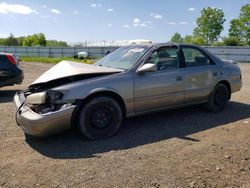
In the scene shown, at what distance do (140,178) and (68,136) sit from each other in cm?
188

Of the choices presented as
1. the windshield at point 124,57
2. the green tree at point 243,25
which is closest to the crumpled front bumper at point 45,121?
the windshield at point 124,57

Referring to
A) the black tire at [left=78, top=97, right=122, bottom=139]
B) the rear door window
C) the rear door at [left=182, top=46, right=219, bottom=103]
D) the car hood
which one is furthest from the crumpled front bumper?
the rear door at [left=182, top=46, right=219, bottom=103]

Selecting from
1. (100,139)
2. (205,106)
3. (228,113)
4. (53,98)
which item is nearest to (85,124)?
(100,139)

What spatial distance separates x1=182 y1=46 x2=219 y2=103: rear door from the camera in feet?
18.7

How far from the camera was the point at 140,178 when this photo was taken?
3359 mm

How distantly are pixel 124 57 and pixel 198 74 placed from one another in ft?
5.15

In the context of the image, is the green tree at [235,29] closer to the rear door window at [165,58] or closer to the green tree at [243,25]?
the green tree at [243,25]

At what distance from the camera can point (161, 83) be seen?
5.20m

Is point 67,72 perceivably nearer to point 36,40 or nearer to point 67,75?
point 67,75

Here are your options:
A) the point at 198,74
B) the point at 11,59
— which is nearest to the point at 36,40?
the point at 11,59

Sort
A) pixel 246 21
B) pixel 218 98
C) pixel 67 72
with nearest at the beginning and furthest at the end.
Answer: pixel 67 72 → pixel 218 98 → pixel 246 21

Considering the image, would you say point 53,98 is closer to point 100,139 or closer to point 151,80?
point 100,139

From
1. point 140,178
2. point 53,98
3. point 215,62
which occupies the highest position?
point 215,62

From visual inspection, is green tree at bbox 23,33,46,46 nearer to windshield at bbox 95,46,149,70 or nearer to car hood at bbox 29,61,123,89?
windshield at bbox 95,46,149,70
